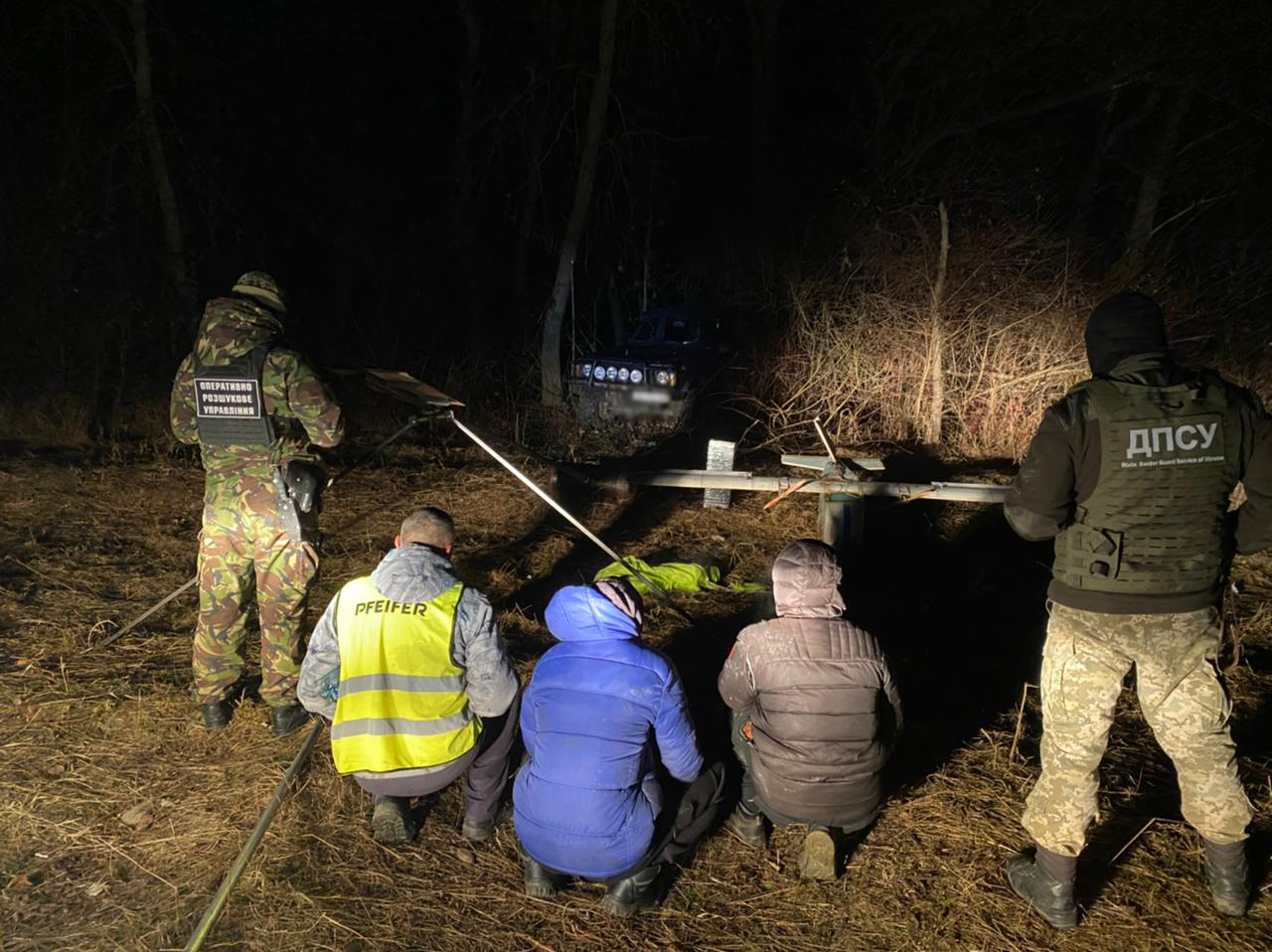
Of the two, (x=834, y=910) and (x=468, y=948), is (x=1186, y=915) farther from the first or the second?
(x=468, y=948)

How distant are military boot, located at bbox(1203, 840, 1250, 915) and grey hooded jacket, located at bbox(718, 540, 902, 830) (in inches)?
44.1

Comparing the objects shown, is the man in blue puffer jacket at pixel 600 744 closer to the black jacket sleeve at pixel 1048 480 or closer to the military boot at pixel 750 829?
the military boot at pixel 750 829

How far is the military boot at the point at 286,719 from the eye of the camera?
4.14 metres

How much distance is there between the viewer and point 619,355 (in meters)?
9.39

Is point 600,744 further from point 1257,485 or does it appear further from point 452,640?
point 1257,485

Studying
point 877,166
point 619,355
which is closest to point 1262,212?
point 877,166

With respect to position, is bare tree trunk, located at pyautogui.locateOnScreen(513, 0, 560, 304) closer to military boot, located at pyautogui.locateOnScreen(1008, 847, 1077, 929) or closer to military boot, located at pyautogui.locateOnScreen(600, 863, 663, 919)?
military boot, located at pyautogui.locateOnScreen(600, 863, 663, 919)

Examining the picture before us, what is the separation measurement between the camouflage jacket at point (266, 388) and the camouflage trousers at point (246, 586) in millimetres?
101

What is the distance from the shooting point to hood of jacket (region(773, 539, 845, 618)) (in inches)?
123

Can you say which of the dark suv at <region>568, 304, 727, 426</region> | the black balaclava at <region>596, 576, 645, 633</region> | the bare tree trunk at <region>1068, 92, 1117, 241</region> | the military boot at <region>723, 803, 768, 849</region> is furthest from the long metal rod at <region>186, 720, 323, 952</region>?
the bare tree trunk at <region>1068, 92, 1117, 241</region>

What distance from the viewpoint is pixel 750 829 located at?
3.50 m

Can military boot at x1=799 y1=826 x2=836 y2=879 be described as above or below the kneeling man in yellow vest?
below

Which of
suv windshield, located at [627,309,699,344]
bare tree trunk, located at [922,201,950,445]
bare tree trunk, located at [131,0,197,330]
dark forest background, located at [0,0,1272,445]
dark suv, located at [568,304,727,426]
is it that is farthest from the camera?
suv windshield, located at [627,309,699,344]

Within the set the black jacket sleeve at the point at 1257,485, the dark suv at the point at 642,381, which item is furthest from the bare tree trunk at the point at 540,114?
the black jacket sleeve at the point at 1257,485
